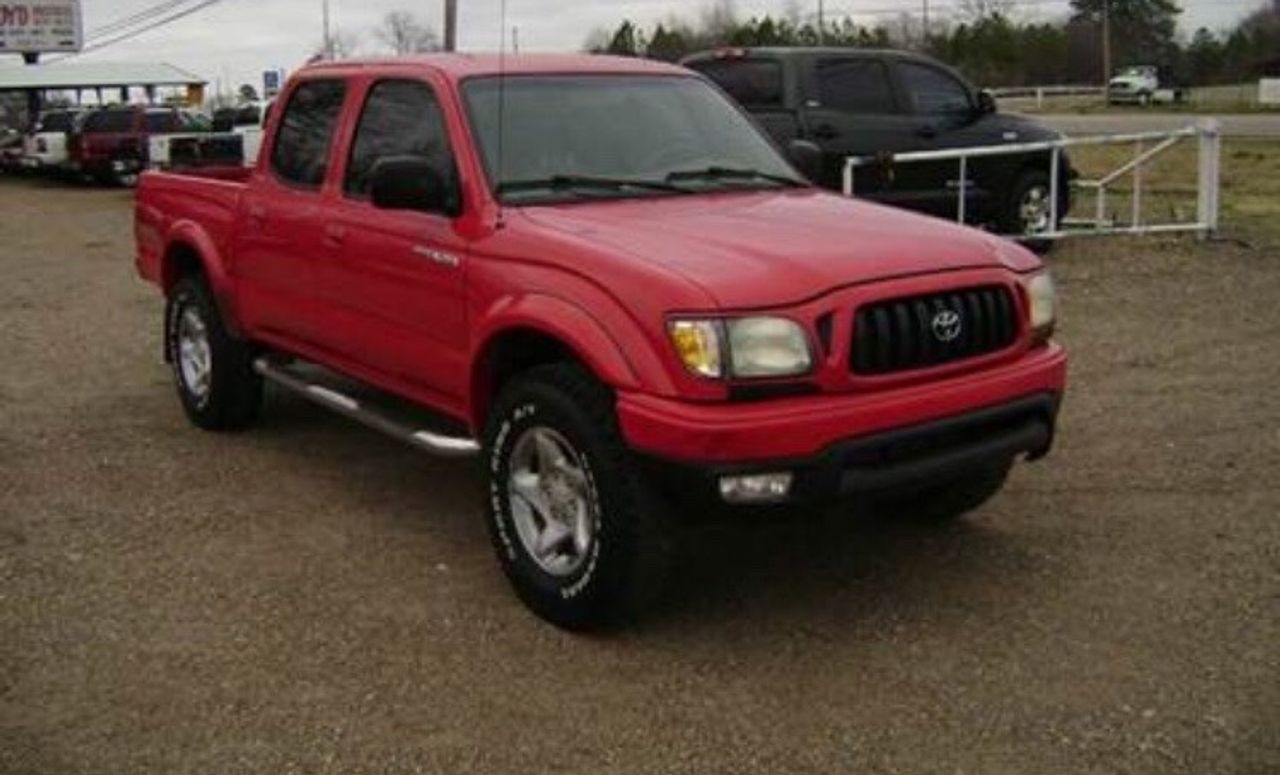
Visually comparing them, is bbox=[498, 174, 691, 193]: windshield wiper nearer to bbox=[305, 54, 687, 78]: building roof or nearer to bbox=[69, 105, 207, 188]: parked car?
bbox=[305, 54, 687, 78]: building roof

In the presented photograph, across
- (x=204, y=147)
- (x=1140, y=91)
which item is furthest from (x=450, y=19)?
(x=1140, y=91)

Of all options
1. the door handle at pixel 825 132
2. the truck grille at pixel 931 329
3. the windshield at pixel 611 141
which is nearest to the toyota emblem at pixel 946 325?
the truck grille at pixel 931 329

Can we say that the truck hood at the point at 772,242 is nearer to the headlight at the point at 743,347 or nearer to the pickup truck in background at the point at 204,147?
the headlight at the point at 743,347

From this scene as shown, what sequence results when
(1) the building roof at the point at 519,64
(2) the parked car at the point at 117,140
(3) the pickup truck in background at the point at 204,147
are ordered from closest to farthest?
(1) the building roof at the point at 519,64 → (3) the pickup truck in background at the point at 204,147 → (2) the parked car at the point at 117,140

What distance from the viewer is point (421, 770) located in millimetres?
4016

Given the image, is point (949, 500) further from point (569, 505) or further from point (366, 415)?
point (366, 415)

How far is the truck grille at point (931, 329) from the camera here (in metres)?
4.59

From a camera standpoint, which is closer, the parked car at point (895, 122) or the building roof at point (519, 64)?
the building roof at point (519, 64)

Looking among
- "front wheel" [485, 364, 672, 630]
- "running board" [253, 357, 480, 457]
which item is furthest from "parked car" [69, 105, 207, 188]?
"front wheel" [485, 364, 672, 630]

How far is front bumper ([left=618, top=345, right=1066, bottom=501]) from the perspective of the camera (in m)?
4.38

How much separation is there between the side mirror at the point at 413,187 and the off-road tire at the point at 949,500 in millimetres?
1950

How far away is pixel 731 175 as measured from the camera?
19.4 feet

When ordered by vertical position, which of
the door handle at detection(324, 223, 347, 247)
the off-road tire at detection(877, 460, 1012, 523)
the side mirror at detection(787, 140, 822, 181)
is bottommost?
the off-road tire at detection(877, 460, 1012, 523)

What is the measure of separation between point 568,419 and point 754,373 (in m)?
0.64
